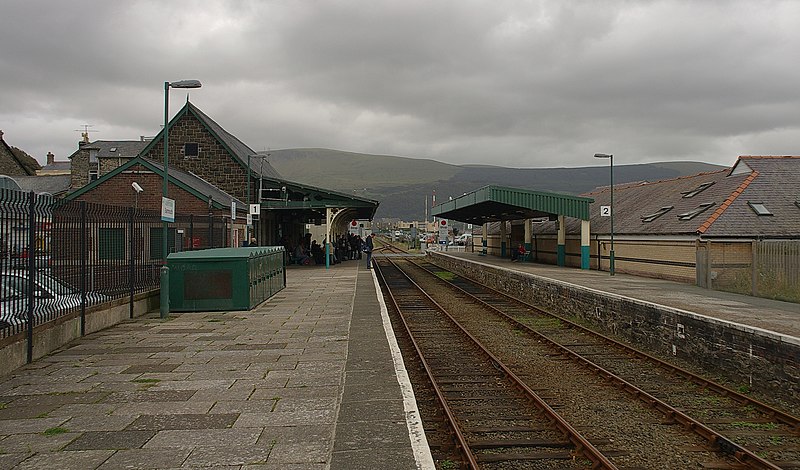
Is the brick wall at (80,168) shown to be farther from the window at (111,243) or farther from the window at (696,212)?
the window at (696,212)

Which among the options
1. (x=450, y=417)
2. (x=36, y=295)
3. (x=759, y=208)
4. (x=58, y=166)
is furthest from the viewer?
(x=58, y=166)

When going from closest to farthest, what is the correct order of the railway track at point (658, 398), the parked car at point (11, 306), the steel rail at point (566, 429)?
the steel rail at point (566, 429), the railway track at point (658, 398), the parked car at point (11, 306)

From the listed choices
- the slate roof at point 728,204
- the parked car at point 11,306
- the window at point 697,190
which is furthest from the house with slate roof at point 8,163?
the parked car at point 11,306

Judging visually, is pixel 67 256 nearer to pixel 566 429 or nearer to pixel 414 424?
pixel 414 424

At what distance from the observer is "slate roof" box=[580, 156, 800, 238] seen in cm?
2269

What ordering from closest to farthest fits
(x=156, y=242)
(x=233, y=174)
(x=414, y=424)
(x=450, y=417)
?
1. (x=414, y=424)
2. (x=450, y=417)
3. (x=156, y=242)
4. (x=233, y=174)

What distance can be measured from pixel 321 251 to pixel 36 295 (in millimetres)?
33462

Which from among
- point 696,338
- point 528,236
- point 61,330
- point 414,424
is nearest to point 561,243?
point 528,236

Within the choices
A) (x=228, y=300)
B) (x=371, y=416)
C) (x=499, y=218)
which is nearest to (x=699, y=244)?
(x=228, y=300)

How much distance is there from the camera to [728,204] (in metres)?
→ 24.1

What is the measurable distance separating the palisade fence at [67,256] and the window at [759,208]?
19.6m

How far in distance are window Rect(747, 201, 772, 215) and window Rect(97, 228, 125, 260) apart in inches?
806

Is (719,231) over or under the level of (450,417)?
over

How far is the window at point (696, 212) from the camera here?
24.8m
